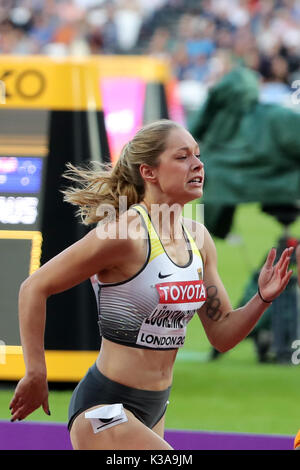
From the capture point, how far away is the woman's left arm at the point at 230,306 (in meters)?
3.52

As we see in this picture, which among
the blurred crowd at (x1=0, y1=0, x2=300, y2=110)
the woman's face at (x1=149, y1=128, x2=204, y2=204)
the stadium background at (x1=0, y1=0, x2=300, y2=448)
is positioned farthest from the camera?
the blurred crowd at (x1=0, y1=0, x2=300, y2=110)

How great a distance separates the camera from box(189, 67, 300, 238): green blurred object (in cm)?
765

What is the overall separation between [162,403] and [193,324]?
617 centimetres

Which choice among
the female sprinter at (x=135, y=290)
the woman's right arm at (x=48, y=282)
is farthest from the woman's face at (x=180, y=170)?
the woman's right arm at (x=48, y=282)

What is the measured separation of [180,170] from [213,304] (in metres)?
0.52

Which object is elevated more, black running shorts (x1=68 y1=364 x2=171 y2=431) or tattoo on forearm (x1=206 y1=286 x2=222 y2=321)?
tattoo on forearm (x1=206 y1=286 x2=222 y2=321)

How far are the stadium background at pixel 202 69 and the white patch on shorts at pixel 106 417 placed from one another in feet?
8.92

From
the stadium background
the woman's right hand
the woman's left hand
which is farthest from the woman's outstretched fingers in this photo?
the stadium background

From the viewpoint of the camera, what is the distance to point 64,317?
6496 mm

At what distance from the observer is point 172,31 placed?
2211 cm

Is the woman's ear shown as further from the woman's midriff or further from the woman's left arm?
the woman's midriff

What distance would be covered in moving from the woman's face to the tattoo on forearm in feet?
1.20

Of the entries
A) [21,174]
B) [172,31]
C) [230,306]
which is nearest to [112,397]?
[230,306]

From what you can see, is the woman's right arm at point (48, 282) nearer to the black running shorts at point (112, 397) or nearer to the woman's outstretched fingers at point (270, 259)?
the black running shorts at point (112, 397)
